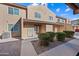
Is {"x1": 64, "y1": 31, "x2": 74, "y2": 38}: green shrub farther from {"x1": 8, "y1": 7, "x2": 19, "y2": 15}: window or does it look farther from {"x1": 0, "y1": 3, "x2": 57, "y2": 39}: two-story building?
{"x1": 8, "y1": 7, "x2": 19, "y2": 15}: window

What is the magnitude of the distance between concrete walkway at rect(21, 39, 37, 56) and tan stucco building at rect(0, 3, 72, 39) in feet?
0.39

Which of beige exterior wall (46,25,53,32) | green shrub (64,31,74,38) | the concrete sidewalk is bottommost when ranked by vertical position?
the concrete sidewalk

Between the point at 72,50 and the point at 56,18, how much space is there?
2.88ft

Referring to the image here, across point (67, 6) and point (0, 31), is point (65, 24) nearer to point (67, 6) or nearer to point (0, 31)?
point (67, 6)

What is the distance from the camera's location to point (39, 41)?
2.77 metres

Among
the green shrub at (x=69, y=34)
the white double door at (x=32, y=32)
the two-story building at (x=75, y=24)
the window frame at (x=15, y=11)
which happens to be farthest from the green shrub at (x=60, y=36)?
the window frame at (x=15, y=11)

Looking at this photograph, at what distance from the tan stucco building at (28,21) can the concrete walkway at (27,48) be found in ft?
0.39

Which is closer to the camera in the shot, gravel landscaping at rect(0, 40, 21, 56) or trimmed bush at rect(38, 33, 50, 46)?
gravel landscaping at rect(0, 40, 21, 56)

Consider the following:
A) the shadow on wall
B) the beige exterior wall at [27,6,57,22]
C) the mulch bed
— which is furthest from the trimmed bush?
the shadow on wall

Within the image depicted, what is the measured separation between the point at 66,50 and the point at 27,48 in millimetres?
948

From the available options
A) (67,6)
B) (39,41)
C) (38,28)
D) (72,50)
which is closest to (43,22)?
(38,28)

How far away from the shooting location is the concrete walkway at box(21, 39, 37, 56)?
2680mm

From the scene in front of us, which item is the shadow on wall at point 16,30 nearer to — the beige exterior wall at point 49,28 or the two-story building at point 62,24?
the beige exterior wall at point 49,28

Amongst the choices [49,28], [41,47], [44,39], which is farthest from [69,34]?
[41,47]
